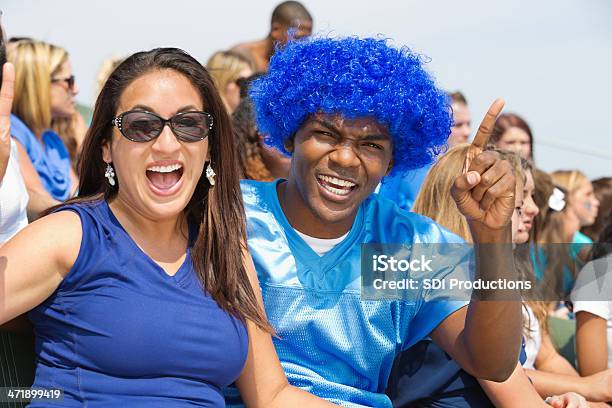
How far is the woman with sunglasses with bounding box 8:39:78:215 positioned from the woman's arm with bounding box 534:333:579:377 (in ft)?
8.19

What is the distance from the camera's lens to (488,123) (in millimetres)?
2383

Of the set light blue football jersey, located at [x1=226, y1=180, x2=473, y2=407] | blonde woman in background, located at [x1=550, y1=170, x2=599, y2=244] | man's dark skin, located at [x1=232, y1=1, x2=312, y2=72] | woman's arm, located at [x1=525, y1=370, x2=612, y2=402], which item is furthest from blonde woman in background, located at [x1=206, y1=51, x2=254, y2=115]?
light blue football jersey, located at [x1=226, y1=180, x2=473, y2=407]

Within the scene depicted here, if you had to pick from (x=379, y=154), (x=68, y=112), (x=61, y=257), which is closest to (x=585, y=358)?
(x=379, y=154)

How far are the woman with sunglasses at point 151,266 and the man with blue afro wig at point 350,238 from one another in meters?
0.18

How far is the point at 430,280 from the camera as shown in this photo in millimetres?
2709

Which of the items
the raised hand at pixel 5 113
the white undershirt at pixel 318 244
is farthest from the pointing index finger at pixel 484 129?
the raised hand at pixel 5 113

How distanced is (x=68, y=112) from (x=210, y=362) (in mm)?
3379

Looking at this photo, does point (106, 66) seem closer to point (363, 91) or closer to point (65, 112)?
point (65, 112)

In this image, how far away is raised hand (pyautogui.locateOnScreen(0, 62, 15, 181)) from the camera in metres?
2.07

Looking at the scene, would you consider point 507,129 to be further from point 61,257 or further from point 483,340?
point 61,257

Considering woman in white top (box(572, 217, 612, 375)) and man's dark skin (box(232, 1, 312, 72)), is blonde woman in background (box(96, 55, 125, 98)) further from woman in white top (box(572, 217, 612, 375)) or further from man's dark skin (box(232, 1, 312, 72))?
woman in white top (box(572, 217, 612, 375))

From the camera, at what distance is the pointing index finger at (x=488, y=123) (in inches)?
92.5

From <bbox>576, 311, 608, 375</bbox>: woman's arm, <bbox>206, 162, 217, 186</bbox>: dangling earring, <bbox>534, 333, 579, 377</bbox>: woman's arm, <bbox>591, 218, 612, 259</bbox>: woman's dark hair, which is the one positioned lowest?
<bbox>534, 333, 579, 377</bbox>: woman's arm

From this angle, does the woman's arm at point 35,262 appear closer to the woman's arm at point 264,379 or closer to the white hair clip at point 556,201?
the woman's arm at point 264,379
